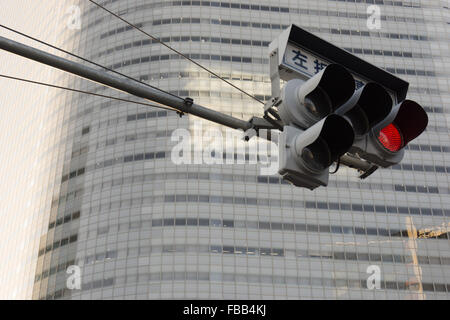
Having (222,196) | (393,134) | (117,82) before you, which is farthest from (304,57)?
(222,196)

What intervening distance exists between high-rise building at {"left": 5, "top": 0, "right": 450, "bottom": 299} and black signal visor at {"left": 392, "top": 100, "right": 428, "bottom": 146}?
78341 mm

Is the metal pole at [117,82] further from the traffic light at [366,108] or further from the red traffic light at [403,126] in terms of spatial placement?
the red traffic light at [403,126]

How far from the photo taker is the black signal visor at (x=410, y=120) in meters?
5.42

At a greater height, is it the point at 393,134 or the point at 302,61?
the point at 302,61

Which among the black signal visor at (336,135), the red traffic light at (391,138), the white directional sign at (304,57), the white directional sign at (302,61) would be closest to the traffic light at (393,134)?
the red traffic light at (391,138)

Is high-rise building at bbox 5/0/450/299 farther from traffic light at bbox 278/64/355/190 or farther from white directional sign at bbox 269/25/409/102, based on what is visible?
traffic light at bbox 278/64/355/190

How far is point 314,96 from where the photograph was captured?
5000mm

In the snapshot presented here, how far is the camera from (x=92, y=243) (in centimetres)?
8731

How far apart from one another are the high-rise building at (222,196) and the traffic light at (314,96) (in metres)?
78.7

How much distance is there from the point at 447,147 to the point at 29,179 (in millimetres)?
67377

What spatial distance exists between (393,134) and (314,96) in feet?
2.98

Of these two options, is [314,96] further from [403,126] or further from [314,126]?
[403,126]
